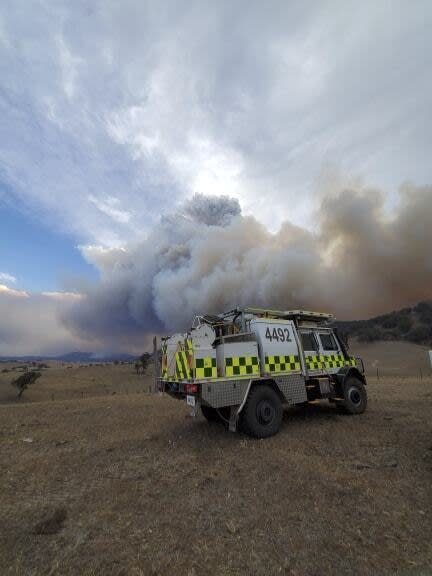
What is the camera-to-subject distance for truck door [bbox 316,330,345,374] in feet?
27.6

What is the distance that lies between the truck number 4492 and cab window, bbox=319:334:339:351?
63.9 inches

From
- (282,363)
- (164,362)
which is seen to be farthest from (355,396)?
(164,362)

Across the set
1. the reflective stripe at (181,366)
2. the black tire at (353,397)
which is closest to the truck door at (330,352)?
the black tire at (353,397)

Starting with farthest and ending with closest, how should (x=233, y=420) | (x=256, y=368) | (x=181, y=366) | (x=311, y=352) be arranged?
(x=311, y=352) → (x=256, y=368) → (x=181, y=366) → (x=233, y=420)

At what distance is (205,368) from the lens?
19.9 ft

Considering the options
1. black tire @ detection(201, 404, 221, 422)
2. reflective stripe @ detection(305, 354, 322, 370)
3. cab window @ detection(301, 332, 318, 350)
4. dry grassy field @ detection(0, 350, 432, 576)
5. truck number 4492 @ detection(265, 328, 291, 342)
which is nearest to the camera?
dry grassy field @ detection(0, 350, 432, 576)

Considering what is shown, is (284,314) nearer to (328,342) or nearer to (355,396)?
(328,342)

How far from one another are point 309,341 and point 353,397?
6.36ft

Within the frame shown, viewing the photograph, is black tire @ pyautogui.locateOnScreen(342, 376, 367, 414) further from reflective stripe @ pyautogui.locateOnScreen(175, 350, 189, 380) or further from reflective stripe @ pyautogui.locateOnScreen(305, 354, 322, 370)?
reflective stripe @ pyautogui.locateOnScreen(175, 350, 189, 380)

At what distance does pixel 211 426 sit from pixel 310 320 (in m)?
3.78

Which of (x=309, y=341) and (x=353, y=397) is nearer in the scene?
(x=309, y=341)

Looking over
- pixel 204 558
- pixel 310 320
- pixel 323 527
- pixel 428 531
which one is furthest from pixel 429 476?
pixel 310 320

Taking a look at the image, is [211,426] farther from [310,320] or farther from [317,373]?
[310,320]

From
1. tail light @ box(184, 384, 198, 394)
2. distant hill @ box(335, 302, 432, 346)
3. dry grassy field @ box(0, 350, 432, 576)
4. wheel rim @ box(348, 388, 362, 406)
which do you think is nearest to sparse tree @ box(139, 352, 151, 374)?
distant hill @ box(335, 302, 432, 346)
